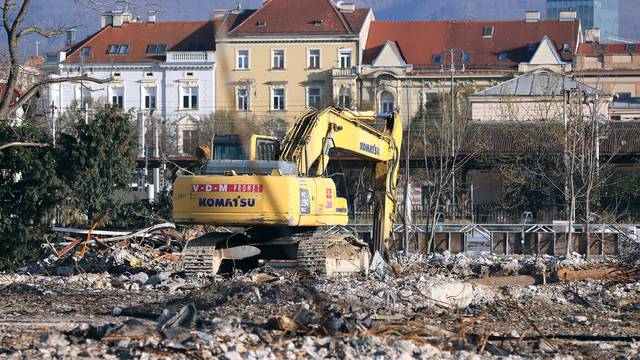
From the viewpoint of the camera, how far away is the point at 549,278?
2583 centimetres

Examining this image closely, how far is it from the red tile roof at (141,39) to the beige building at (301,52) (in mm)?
3688

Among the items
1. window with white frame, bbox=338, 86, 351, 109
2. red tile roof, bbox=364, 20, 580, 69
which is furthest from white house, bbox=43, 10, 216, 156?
red tile roof, bbox=364, 20, 580, 69

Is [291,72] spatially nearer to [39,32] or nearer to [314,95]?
[314,95]

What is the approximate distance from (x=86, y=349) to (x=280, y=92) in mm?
73551

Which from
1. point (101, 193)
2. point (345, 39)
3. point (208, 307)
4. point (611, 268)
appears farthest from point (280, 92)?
point (208, 307)

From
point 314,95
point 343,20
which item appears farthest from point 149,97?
point 343,20

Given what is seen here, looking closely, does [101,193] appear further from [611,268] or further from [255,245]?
[611,268]

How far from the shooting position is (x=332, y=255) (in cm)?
2525

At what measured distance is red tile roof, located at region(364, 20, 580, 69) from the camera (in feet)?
290

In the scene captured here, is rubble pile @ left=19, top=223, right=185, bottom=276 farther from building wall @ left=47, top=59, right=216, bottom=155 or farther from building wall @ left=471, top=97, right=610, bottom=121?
building wall @ left=47, top=59, right=216, bottom=155

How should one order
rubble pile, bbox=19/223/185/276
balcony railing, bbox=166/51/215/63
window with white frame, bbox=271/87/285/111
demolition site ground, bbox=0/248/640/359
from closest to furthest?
demolition site ground, bbox=0/248/640/359 → rubble pile, bbox=19/223/185/276 → balcony railing, bbox=166/51/215/63 → window with white frame, bbox=271/87/285/111

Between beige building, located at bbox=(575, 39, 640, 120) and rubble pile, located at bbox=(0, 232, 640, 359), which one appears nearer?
rubble pile, located at bbox=(0, 232, 640, 359)

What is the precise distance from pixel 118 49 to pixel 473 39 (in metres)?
25.1

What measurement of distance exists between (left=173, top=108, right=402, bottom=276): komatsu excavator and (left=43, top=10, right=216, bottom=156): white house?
47698 millimetres
